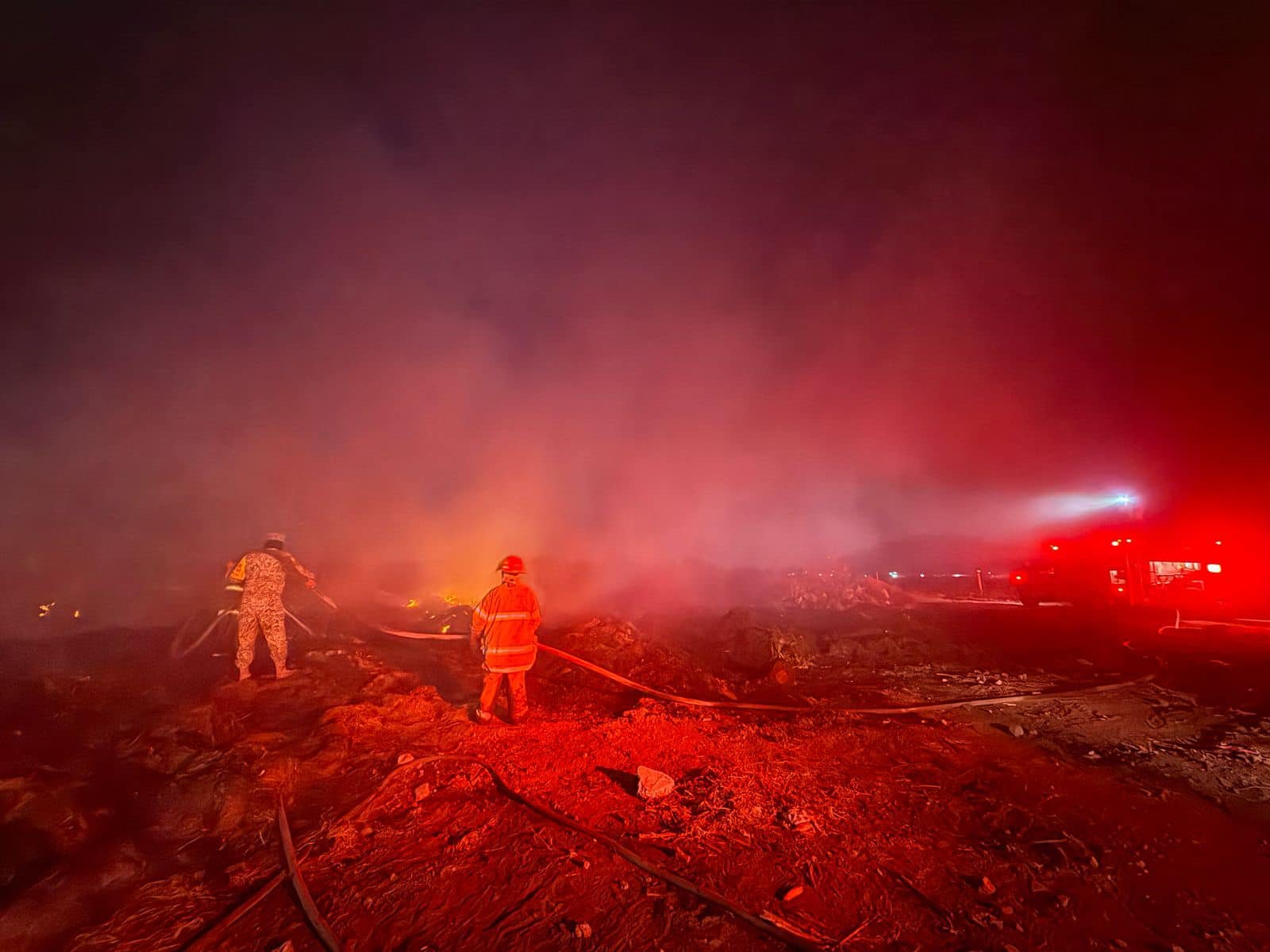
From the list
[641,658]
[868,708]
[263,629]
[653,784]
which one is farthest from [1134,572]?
[263,629]

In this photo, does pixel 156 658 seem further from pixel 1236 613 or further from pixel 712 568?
pixel 1236 613

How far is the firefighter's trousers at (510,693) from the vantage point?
22.9 ft

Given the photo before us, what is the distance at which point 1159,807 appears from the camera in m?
4.81

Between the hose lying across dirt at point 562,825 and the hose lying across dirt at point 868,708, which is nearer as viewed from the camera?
the hose lying across dirt at point 562,825

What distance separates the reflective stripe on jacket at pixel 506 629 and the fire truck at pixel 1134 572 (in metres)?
18.8

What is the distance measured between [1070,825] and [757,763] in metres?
2.54

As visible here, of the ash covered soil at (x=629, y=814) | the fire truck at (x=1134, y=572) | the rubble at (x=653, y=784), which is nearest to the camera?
the ash covered soil at (x=629, y=814)

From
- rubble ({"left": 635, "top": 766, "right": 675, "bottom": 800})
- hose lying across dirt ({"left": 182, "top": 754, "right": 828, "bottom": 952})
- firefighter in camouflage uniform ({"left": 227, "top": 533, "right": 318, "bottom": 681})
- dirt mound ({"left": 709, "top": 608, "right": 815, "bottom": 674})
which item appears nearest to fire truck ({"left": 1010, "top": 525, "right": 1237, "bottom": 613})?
dirt mound ({"left": 709, "top": 608, "right": 815, "bottom": 674})

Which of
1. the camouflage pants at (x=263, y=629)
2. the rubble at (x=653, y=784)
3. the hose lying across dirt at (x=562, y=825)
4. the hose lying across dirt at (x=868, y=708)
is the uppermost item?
the camouflage pants at (x=263, y=629)

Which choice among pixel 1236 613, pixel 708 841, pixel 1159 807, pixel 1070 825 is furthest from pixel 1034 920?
pixel 1236 613

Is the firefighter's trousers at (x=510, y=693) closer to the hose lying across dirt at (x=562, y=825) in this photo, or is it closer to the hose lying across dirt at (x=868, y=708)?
the hose lying across dirt at (x=868, y=708)

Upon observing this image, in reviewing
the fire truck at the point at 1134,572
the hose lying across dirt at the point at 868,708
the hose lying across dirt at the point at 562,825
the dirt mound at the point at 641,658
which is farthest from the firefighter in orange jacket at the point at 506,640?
the fire truck at the point at 1134,572

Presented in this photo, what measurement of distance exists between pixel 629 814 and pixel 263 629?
6.57 meters

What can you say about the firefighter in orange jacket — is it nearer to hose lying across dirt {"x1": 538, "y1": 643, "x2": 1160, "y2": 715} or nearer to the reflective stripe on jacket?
the reflective stripe on jacket
